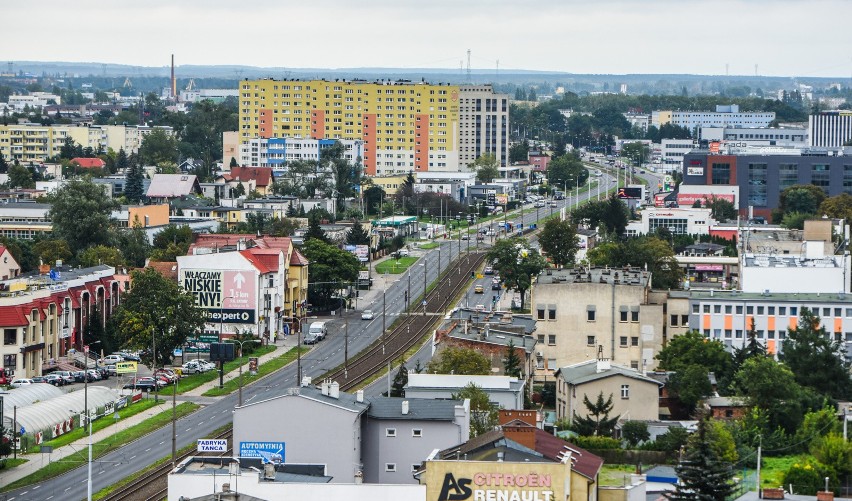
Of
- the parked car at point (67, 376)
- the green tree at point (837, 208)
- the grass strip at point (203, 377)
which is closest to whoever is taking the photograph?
the grass strip at point (203, 377)

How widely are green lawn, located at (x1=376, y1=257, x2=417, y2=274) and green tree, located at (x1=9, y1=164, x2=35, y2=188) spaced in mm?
58369

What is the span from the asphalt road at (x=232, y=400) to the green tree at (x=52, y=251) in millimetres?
21699

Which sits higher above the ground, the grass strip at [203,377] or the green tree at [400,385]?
the green tree at [400,385]

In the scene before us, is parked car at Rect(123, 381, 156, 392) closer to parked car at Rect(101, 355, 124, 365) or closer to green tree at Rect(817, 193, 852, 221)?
parked car at Rect(101, 355, 124, 365)

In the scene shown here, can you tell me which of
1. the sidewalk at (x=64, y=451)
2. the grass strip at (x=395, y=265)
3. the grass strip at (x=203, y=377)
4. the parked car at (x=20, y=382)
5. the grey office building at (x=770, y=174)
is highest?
the grey office building at (x=770, y=174)

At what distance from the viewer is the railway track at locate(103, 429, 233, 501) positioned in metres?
61.6

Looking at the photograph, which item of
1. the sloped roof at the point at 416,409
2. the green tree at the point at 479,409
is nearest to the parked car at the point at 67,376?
the green tree at the point at 479,409

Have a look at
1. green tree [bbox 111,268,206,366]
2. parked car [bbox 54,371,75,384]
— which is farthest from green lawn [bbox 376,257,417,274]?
parked car [bbox 54,371,75,384]

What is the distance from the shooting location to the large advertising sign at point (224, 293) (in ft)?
343

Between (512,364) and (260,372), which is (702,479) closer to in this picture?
(512,364)

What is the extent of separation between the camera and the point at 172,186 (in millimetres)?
186125

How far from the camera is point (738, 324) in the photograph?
313 feet

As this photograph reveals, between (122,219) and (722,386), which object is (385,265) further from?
(722,386)

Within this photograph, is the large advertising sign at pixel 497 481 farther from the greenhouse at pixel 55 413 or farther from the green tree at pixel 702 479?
the greenhouse at pixel 55 413
